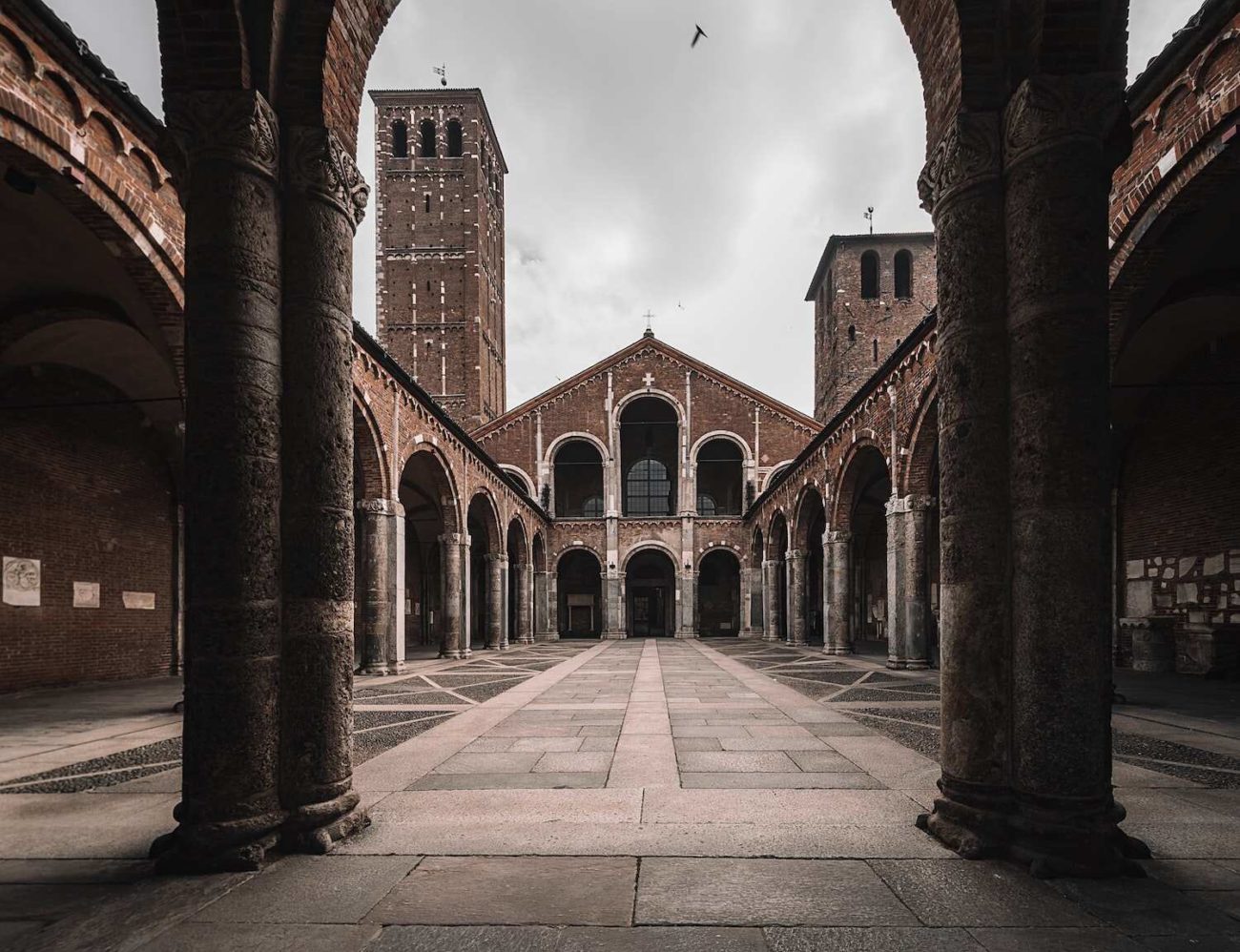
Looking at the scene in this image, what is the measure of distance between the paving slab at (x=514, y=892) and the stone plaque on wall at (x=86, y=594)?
11763 millimetres

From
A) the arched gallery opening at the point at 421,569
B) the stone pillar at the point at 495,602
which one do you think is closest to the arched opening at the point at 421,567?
the arched gallery opening at the point at 421,569

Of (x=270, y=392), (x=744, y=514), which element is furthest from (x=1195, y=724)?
(x=744, y=514)

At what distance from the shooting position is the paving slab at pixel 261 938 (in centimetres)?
260

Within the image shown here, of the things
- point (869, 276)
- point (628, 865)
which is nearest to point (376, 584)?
point (628, 865)

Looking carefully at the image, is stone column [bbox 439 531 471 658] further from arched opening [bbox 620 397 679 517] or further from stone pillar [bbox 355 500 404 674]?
arched opening [bbox 620 397 679 517]

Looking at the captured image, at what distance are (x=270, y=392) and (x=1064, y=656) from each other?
397 centimetres

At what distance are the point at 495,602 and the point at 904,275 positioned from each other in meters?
29.5

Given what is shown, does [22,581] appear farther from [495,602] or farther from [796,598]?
[796,598]

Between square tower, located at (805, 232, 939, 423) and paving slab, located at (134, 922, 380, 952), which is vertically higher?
square tower, located at (805, 232, 939, 423)

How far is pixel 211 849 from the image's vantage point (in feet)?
11.0

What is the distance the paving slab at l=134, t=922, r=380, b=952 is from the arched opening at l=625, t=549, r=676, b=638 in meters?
32.8

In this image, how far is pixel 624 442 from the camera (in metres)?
36.2

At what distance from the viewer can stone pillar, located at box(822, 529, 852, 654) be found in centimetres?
1809

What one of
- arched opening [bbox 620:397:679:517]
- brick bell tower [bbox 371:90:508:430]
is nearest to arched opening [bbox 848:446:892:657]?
arched opening [bbox 620:397:679:517]
